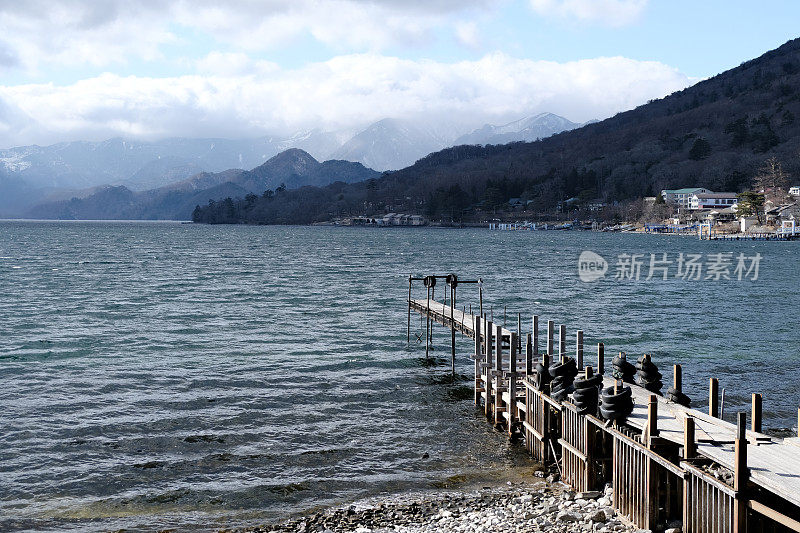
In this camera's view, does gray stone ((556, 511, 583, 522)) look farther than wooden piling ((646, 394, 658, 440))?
Yes

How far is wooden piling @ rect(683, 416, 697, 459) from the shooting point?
13.4 m

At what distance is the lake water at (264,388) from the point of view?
18.1m

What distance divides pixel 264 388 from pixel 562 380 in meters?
13.2

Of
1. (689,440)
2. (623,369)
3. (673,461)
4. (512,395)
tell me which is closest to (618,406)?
(673,461)

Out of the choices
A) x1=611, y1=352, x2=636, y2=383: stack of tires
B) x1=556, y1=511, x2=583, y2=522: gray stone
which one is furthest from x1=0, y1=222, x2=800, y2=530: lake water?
x1=556, y1=511, x2=583, y2=522: gray stone

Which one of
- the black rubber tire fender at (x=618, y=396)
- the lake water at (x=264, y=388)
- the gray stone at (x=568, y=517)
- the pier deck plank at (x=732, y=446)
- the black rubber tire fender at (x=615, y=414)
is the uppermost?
the black rubber tire fender at (x=618, y=396)

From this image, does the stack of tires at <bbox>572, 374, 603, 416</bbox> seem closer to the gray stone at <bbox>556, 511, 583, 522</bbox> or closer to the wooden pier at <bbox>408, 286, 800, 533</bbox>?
the wooden pier at <bbox>408, 286, 800, 533</bbox>

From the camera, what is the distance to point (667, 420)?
1609cm

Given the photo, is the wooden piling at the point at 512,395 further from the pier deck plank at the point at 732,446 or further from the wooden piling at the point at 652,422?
the wooden piling at the point at 652,422

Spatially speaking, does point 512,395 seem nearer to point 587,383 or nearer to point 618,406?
point 587,383

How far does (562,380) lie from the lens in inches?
728

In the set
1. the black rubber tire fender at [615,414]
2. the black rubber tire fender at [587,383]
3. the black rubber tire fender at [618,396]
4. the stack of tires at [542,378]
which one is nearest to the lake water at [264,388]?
the stack of tires at [542,378]

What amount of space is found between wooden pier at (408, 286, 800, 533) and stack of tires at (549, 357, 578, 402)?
0.17 m

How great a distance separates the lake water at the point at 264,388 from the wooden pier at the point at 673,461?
2.35m
